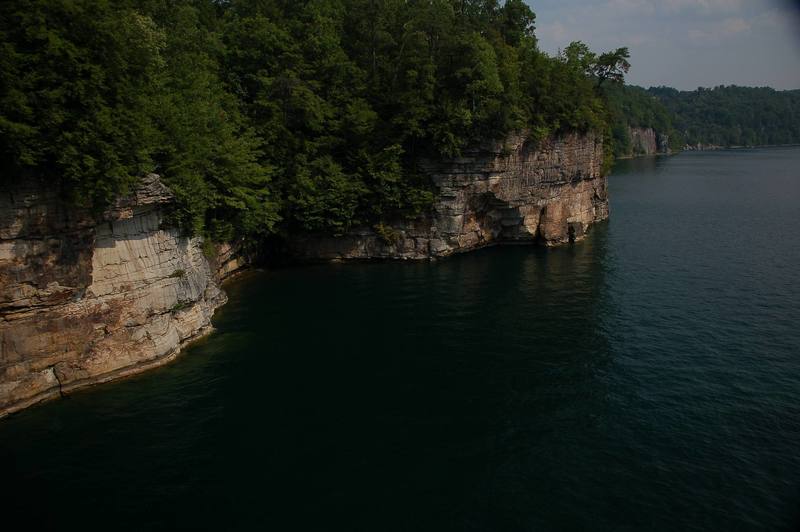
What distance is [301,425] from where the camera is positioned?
77.6ft

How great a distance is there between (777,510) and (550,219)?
43.6 meters

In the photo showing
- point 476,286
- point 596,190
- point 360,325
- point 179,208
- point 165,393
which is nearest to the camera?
point 165,393

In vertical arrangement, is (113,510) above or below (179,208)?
below

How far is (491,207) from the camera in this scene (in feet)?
188

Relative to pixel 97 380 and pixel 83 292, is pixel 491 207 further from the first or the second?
pixel 97 380

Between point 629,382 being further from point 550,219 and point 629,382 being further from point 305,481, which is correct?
point 550,219

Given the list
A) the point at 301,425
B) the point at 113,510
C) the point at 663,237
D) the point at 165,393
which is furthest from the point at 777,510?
the point at 663,237

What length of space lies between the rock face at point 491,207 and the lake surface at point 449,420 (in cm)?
985

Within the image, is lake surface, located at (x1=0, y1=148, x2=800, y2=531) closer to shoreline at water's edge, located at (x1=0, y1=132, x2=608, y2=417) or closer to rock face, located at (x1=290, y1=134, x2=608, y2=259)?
shoreline at water's edge, located at (x1=0, y1=132, x2=608, y2=417)

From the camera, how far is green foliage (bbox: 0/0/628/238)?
23.2 m

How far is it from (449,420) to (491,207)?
121ft

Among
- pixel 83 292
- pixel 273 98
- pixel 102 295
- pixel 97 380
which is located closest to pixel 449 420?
pixel 97 380

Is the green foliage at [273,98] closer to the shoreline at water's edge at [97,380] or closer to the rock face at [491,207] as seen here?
the rock face at [491,207]

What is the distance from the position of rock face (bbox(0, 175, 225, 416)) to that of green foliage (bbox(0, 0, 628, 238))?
164 cm
